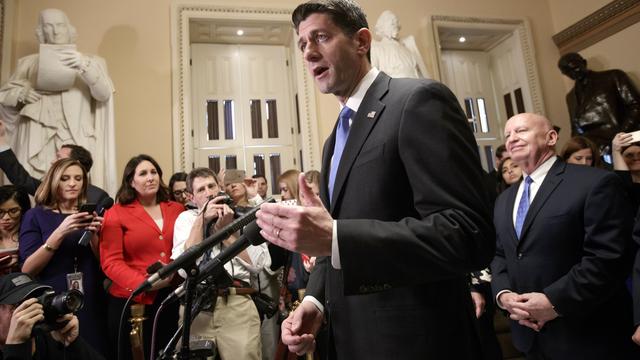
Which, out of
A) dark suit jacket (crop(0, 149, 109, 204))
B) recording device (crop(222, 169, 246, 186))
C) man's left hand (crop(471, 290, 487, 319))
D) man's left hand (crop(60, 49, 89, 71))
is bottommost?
man's left hand (crop(471, 290, 487, 319))

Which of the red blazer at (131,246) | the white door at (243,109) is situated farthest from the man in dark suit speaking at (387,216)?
the white door at (243,109)

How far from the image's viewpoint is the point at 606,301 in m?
2.02

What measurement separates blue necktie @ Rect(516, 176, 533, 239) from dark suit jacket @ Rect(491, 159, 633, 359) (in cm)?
7

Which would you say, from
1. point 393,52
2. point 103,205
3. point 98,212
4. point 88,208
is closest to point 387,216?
point 88,208

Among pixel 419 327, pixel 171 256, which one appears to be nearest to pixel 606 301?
pixel 419 327

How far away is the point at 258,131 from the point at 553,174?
4.79 metres

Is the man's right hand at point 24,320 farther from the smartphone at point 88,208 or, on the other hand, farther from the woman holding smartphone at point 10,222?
the woman holding smartphone at point 10,222

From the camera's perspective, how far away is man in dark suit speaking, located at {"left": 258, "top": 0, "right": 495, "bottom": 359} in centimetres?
88

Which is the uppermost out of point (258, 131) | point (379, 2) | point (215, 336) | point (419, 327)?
point (379, 2)

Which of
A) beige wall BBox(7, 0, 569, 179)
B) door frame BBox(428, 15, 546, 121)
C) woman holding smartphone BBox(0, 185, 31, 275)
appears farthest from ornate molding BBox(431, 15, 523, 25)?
woman holding smartphone BBox(0, 185, 31, 275)

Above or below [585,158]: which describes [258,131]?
above

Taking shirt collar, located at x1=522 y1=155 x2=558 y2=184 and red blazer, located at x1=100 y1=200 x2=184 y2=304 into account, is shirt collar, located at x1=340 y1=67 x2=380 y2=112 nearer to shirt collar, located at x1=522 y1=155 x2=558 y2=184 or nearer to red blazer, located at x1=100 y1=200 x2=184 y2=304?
shirt collar, located at x1=522 y1=155 x2=558 y2=184

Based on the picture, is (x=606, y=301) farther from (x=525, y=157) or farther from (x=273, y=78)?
(x=273, y=78)

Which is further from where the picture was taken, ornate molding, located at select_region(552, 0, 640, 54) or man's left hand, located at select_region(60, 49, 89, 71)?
ornate molding, located at select_region(552, 0, 640, 54)
